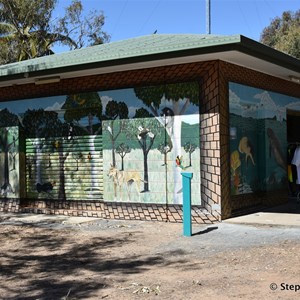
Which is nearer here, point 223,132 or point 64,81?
point 223,132

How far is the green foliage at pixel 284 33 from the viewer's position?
124 feet

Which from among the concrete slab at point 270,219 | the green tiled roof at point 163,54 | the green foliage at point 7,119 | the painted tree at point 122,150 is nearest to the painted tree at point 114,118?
the painted tree at point 122,150

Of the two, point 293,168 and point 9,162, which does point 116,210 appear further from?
point 293,168

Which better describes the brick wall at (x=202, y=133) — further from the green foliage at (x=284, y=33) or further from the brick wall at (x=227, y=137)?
the green foliage at (x=284, y=33)

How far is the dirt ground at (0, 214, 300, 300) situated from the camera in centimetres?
551

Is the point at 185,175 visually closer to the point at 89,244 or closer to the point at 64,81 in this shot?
the point at 89,244

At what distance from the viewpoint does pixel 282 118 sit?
1305cm

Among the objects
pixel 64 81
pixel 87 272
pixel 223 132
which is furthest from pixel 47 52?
pixel 87 272

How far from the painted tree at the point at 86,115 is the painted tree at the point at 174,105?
1608 mm

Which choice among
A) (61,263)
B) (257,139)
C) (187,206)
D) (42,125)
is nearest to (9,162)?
(42,125)

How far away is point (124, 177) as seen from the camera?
35.9ft

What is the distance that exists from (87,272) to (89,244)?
182 cm

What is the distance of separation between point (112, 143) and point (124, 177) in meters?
0.87

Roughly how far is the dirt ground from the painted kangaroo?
46.0 inches
